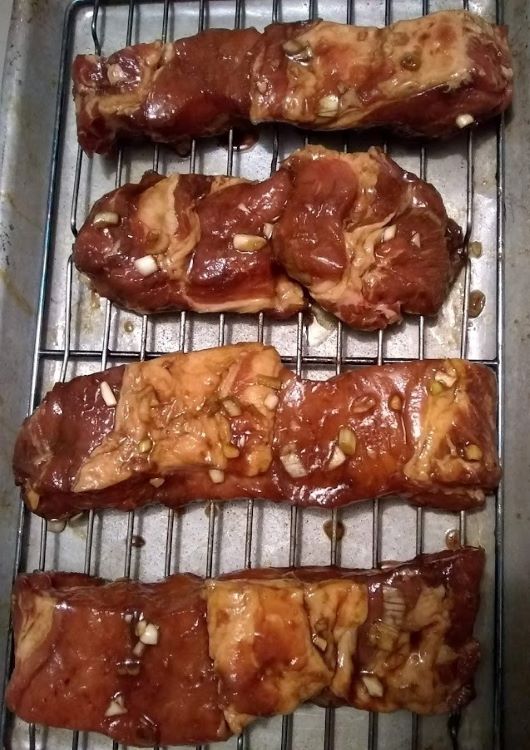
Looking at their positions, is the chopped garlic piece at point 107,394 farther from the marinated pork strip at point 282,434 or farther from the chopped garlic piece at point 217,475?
the chopped garlic piece at point 217,475

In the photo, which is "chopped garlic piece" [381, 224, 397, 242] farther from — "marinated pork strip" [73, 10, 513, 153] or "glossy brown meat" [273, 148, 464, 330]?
"marinated pork strip" [73, 10, 513, 153]

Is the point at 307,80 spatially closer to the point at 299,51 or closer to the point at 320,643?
the point at 299,51

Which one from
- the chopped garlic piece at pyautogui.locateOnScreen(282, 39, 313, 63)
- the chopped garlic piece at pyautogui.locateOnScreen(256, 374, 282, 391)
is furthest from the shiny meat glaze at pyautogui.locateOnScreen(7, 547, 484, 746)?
the chopped garlic piece at pyautogui.locateOnScreen(282, 39, 313, 63)

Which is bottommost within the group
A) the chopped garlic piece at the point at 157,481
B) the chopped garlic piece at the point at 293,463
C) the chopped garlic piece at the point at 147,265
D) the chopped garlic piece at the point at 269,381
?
the chopped garlic piece at the point at 157,481

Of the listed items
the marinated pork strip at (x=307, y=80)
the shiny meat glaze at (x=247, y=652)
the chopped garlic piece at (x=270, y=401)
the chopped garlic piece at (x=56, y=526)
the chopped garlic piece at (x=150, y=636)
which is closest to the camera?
the shiny meat glaze at (x=247, y=652)

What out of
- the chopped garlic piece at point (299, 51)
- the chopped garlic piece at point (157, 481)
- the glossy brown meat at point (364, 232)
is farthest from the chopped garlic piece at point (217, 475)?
the chopped garlic piece at point (299, 51)

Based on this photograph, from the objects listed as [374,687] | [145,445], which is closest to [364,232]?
[145,445]

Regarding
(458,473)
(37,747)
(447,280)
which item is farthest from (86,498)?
(447,280)
